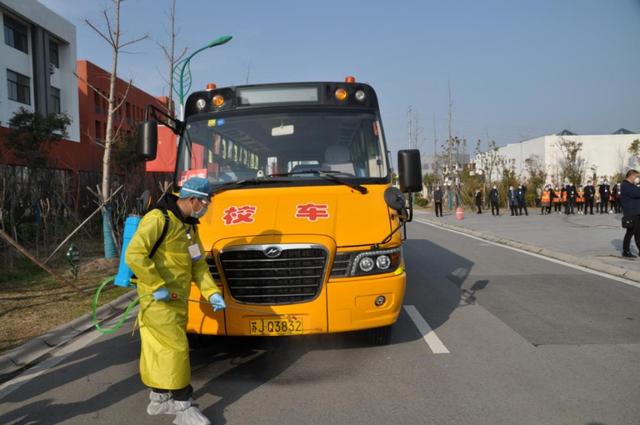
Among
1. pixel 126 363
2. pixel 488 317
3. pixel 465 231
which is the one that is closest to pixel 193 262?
pixel 126 363

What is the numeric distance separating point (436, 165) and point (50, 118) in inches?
1608

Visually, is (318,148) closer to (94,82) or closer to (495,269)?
(495,269)

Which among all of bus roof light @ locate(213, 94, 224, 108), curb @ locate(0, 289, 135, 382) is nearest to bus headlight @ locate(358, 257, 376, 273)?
bus roof light @ locate(213, 94, 224, 108)

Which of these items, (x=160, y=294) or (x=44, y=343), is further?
(x=44, y=343)

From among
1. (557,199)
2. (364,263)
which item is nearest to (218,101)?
(364,263)

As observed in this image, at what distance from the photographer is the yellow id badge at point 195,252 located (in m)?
4.08

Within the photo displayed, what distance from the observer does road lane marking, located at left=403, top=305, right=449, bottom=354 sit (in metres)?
5.50

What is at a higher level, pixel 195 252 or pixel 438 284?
pixel 195 252

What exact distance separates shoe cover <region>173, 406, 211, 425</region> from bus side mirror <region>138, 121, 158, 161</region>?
349cm

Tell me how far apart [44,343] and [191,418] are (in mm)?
3124

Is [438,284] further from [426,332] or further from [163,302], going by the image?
[163,302]

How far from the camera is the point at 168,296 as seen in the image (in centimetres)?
375

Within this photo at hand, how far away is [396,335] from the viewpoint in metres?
6.01

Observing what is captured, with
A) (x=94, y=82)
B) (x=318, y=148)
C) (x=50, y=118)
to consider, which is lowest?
(x=318, y=148)
